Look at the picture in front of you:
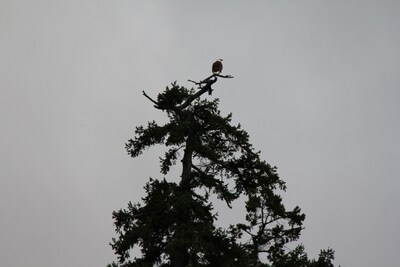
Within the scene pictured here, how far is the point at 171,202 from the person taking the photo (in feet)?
38.0

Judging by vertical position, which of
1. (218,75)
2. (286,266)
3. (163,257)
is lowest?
(163,257)

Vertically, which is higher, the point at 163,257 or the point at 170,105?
the point at 170,105

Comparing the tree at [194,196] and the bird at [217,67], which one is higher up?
the bird at [217,67]

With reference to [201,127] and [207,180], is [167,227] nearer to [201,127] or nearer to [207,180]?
[207,180]

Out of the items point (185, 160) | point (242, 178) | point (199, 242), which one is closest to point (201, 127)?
point (185, 160)

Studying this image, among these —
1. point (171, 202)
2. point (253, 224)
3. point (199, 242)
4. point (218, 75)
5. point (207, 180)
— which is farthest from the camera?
point (253, 224)

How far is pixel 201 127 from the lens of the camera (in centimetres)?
1395

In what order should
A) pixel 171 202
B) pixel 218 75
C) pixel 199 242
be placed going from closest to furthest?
→ pixel 199 242 → pixel 171 202 → pixel 218 75

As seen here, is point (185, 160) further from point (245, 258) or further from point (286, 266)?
point (286, 266)

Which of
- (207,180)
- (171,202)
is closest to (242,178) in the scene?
(207,180)

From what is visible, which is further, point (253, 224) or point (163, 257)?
point (253, 224)

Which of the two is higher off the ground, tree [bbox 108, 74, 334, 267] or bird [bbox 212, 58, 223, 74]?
bird [bbox 212, 58, 223, 74]

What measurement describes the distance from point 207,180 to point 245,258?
317cm

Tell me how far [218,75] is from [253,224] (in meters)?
7.43
